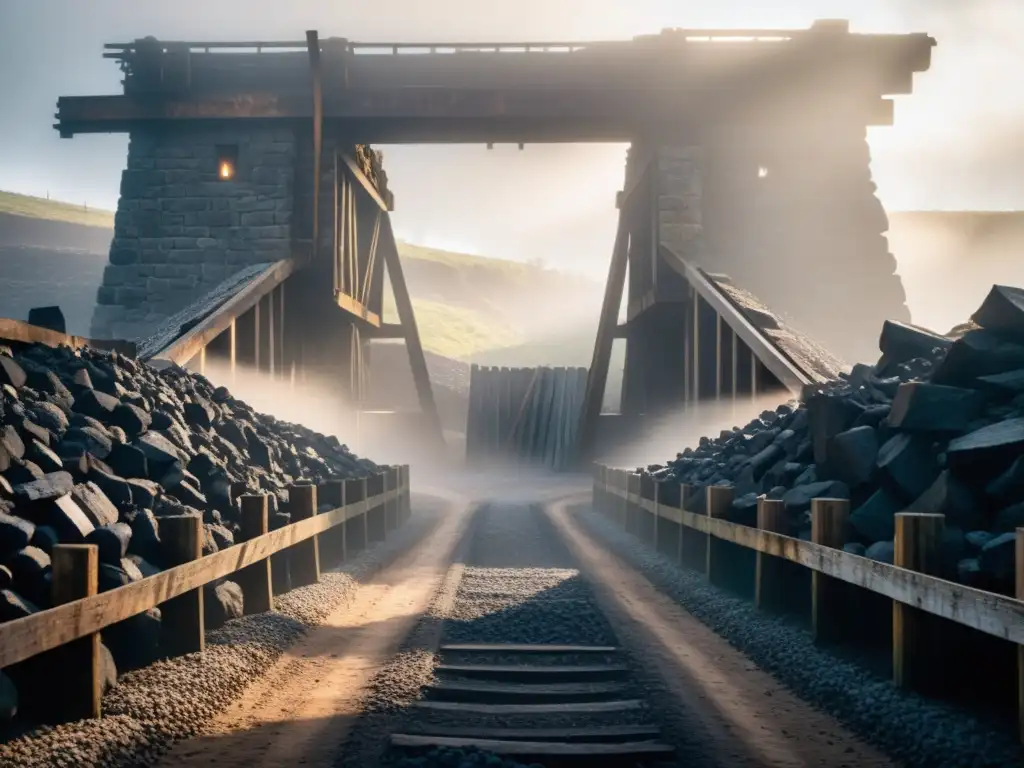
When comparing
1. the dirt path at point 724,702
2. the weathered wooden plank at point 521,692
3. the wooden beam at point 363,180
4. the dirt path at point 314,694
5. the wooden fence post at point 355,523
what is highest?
the wooden beam at point 363,180

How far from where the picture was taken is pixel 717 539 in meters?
8.58

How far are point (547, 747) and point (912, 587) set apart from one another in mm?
2039

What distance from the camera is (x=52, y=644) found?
4.04m

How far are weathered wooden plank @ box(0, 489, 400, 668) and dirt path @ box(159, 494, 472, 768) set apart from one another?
696mm

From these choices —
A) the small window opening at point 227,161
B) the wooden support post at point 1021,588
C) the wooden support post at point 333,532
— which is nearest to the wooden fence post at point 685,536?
the wooden support post at point 333,532

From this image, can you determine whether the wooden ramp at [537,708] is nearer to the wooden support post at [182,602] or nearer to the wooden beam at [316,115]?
the wooden support post at [182,602]

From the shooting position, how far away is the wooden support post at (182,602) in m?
5.58

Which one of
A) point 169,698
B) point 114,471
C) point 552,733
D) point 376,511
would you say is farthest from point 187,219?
point 552,733

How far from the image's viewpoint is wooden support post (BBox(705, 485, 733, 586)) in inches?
330

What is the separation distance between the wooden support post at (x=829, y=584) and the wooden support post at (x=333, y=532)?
17.6ft

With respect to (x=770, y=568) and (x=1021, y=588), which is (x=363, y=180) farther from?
(x=1021, y=588)

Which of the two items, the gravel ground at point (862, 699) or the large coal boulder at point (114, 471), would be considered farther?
the large coal boulder at point (114, 471)

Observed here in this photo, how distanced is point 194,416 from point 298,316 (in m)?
11.6

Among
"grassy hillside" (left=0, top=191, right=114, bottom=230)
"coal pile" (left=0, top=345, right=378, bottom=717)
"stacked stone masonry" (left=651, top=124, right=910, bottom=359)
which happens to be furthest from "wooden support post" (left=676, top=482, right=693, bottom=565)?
"grassy hillside" (left=0, top=191, right=114, bottom=230)
